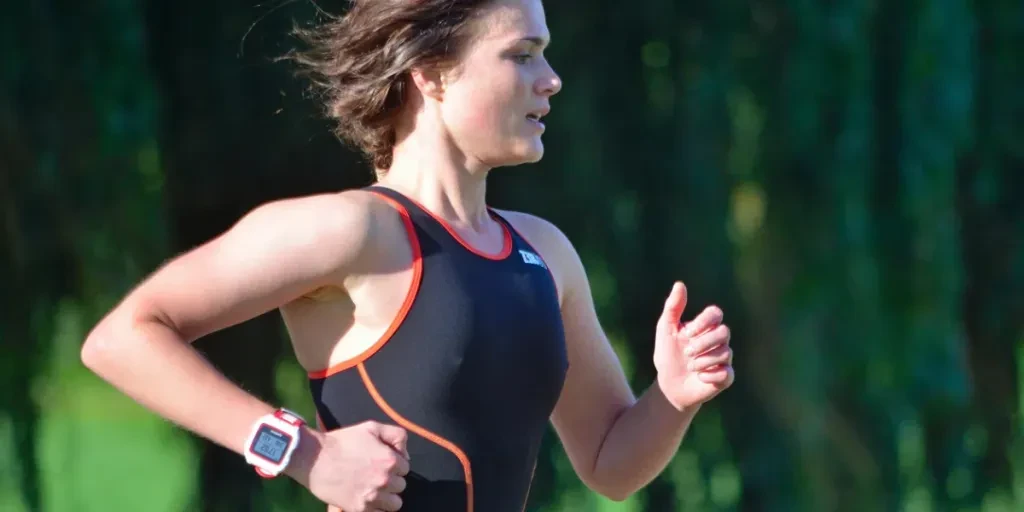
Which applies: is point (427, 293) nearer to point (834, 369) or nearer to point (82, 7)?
point (82, 7)

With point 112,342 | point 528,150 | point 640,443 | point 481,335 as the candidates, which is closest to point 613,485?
point 640,443

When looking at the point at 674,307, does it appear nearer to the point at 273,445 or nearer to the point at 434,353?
the point at 434,353

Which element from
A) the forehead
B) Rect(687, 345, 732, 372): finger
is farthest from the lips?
Rect(687, 345, 732, 372): finger

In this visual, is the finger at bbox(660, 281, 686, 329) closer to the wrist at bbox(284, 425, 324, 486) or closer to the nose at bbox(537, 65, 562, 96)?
the nose at bbox(537, 65, 562, 96)

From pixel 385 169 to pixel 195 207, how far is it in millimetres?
2436

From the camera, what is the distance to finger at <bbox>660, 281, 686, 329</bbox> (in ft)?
6.07

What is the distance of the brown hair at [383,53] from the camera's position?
1.87 meters

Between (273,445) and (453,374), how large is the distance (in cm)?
27

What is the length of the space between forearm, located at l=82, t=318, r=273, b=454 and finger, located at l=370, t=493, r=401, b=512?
185 millimetres

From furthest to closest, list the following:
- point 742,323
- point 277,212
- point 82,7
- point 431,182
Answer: point 742,323 < point 82,7 < point 431,182 < point 277,212

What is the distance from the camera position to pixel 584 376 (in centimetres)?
212

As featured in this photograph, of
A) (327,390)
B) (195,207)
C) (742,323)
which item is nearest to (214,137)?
(195,207)

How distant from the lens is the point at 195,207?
4324 mm

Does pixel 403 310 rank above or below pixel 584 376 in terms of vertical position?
above
